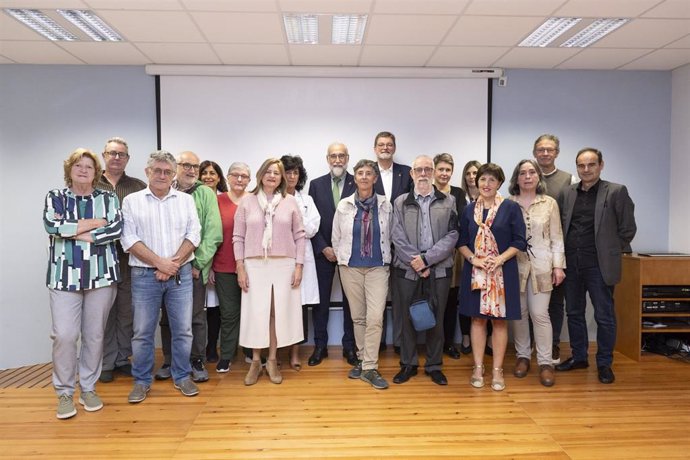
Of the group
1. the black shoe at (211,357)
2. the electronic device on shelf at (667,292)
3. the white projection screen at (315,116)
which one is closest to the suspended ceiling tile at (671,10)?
the white projection screen at (315,116)

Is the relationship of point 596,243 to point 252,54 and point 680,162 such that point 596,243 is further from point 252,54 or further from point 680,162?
point 252,54

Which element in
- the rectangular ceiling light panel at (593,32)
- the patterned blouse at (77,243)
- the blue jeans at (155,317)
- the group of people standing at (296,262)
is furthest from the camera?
the rectangular ceiling light panel at (593,32)

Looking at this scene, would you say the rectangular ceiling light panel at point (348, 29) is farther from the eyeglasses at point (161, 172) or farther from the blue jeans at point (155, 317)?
the blue jeans at point (155, 317)

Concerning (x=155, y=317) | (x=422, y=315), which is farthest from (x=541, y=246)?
(x=155, y=317)

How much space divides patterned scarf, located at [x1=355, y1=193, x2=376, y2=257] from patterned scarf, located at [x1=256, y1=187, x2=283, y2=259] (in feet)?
2.03

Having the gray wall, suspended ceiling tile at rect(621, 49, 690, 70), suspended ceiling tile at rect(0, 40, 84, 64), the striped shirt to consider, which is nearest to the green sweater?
the striped shirt

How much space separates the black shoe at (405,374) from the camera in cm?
333

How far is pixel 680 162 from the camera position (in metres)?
4.61

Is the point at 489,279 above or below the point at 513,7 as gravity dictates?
below

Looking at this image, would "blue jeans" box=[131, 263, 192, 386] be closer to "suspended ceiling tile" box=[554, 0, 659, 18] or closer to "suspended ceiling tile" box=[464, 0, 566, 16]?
"suspended ceiling tile" box=[464, 0, 566, 16]

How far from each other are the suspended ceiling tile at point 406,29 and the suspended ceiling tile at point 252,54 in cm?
87

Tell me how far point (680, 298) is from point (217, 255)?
13.5 feet

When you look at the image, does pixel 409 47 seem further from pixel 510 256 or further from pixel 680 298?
pixel 680 298

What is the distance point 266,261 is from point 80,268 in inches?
46.5
